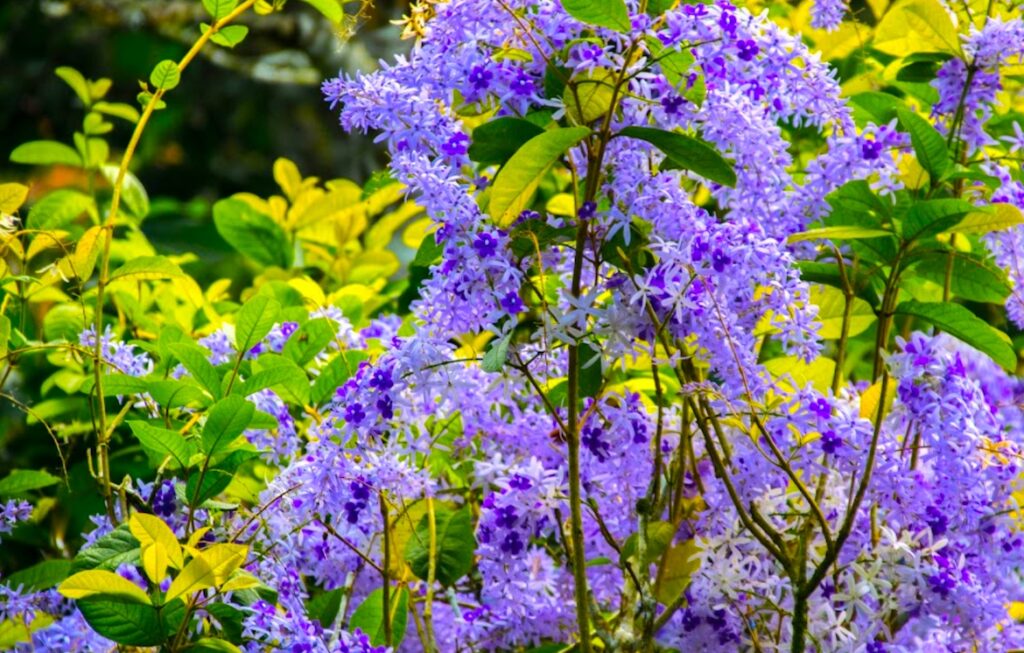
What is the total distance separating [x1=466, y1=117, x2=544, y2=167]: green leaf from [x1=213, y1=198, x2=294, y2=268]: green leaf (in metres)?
1.13

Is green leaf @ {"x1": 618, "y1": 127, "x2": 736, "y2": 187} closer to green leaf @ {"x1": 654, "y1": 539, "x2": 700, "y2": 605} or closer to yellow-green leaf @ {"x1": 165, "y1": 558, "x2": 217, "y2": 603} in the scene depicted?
green leaf @ {"x1": 654, "y1": 539, "x2": 700, "y2": 605}

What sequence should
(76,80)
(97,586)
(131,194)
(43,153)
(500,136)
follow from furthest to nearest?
(131,194) → (43,153) → (76,80) → (500,136) → (97,586)

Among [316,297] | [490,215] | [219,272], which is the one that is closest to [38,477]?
[316,297]

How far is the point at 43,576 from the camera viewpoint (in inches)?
64.4

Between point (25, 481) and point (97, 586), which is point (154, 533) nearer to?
point (97, 586)

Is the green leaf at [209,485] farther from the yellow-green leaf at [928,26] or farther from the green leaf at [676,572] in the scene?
the yellow-green leaf at [928,26]

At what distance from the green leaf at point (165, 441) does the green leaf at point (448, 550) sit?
0.93 feet

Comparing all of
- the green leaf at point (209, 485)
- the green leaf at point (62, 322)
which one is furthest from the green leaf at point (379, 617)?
the green leaf at point (62, 322)

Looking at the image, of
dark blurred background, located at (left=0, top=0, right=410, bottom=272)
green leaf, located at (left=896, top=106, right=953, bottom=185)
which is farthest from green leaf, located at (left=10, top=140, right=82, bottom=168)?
dark blurred background, located at (left=0, top=0, right=410, bottom=272)

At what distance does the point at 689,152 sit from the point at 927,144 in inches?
15.0

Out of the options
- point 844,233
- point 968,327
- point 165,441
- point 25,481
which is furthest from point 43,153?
point 968,327

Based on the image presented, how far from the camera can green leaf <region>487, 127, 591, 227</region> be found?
1.24 meters

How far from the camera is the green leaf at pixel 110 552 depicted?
137cm

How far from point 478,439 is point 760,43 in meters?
0.63
